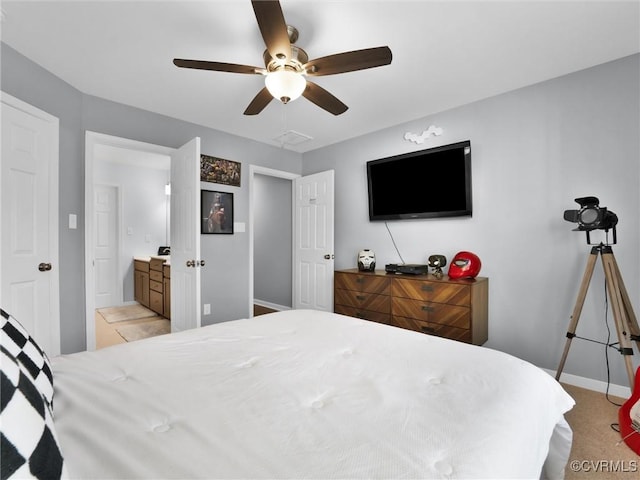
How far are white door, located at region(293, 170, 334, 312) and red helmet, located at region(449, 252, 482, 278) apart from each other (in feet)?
4.90

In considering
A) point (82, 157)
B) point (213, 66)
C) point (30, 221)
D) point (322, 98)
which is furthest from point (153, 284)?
point (322, 98)

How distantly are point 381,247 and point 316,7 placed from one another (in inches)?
100

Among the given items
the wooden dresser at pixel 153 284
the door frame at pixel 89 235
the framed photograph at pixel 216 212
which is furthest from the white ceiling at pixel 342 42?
the wooden dresser at pixel 153 284

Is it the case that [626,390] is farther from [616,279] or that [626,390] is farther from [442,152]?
[442,152]

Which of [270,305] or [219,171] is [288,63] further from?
[270,305]

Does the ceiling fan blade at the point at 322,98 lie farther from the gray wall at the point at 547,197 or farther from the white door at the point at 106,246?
the white door at the point at 106,246

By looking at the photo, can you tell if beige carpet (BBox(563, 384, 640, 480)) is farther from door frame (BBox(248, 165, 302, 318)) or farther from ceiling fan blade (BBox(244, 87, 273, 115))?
door frame (BBox(248, 165, 302, 318))

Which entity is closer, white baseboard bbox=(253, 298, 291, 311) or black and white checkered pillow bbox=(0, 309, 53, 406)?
black and white checkered pillow bbox=(0, 309, 53, 406)

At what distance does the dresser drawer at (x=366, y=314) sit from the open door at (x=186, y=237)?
5.09 ft

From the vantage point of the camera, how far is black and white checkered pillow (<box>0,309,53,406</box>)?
0.75 metres

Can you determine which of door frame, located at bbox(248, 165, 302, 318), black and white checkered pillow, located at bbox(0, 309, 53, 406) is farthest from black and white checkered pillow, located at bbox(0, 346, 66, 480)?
door frame, located at bbox(248, 165, 302, 318)

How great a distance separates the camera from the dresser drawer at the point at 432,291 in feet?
8.48

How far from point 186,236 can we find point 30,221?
1.13m

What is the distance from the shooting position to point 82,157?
8.89 ft
